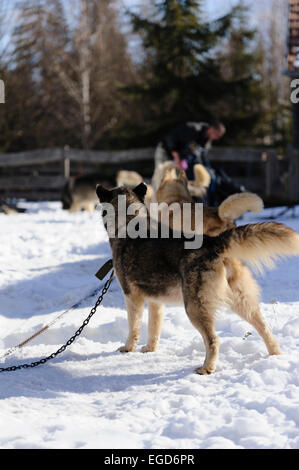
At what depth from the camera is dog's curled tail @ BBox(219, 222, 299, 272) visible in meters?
3.27

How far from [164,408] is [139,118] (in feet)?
73.6

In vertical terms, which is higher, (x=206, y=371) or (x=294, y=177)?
(x=294, y=177)

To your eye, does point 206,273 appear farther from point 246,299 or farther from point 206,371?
point 206,371

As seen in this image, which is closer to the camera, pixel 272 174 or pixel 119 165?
pixel 272 174

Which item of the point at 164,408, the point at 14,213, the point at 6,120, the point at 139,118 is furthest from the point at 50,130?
the point at 164,408

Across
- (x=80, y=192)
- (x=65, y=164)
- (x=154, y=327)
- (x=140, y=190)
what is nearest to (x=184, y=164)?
(x=80, y=192)

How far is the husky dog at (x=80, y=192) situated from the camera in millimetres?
13492

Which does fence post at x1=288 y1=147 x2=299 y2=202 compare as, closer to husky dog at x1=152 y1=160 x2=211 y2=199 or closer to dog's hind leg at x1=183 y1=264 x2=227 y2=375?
husky dog at x1=152 y1=160 x2=211 y2=199

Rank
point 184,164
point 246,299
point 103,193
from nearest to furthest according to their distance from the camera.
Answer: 1. point 246,299
2. point 103,193
3. point 184,164

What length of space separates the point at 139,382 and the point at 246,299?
0.92 meters

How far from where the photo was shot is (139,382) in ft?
11.3

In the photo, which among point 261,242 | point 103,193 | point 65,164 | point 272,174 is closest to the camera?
point 261,242

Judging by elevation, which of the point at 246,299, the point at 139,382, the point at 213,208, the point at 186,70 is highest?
the point at 186,70

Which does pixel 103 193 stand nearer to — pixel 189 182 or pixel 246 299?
pixel 246 299
